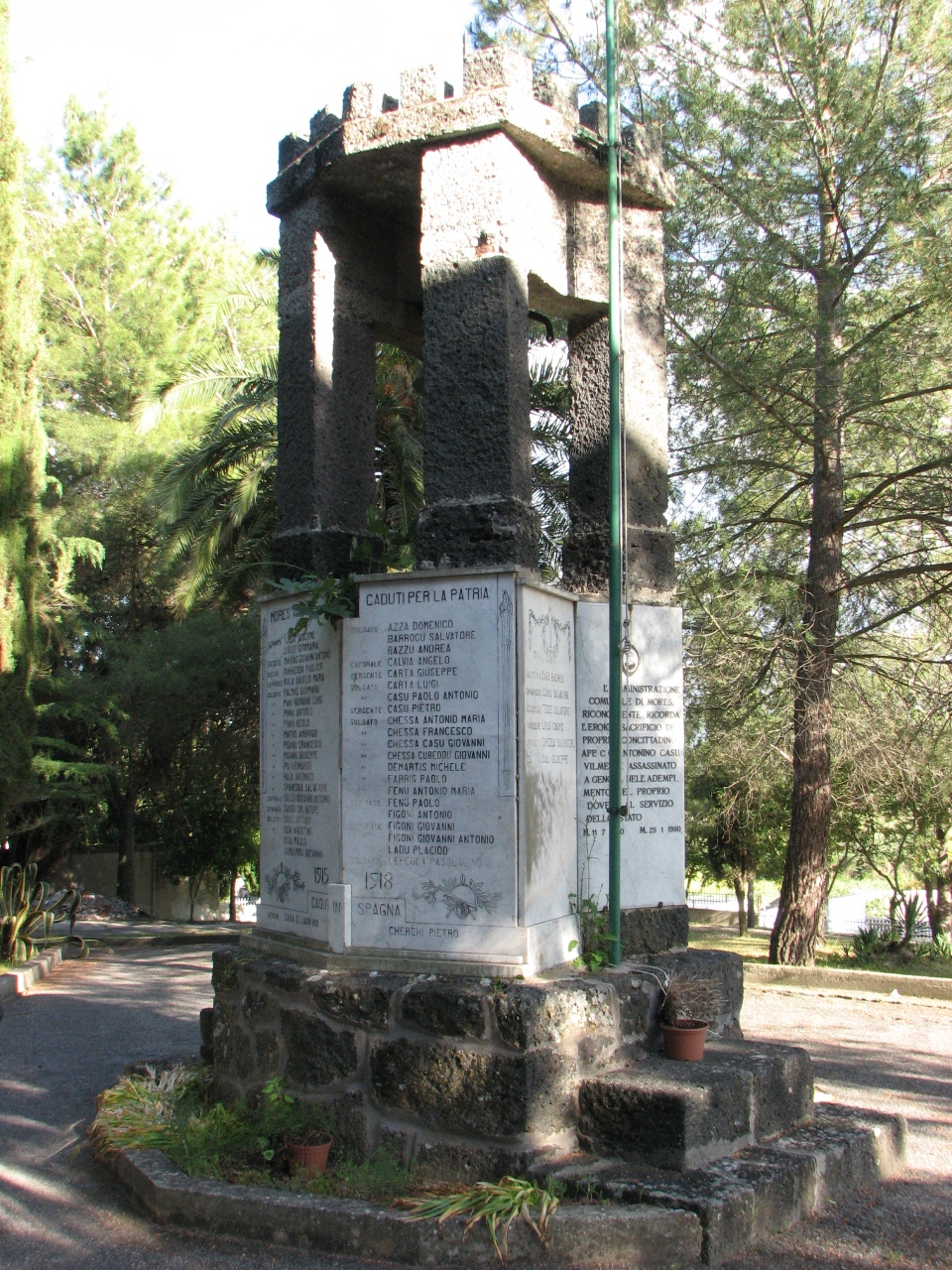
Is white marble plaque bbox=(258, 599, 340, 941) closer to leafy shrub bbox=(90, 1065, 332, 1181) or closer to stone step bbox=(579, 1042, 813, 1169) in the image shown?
leafy shrub bbox=(90, 1065, 332, 1181)

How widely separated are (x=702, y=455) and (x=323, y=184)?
6.45m

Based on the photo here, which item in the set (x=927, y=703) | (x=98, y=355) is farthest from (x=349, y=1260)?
(x=98, y=355)

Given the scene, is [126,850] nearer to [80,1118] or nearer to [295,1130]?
[80,1118]

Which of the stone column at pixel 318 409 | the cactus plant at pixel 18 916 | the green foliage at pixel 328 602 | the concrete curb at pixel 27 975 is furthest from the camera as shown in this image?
the cactus plant at pixel 18 916

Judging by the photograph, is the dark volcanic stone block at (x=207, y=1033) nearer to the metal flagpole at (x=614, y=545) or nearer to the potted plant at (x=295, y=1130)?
the potted plant at (x=295, y=1130)

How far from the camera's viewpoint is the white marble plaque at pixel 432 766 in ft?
13.9

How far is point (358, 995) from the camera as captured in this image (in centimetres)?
419

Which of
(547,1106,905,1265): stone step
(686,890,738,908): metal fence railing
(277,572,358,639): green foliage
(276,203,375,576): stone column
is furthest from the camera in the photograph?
(686,890,738,908): metal fence railing

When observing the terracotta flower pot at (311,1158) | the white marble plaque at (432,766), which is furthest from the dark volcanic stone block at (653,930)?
the terracotta flower pot at (311,1158)

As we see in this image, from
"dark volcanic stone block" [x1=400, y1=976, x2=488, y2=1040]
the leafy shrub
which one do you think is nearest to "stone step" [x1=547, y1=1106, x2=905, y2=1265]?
"dark volcanic stone block" [x1=400, y1=976, x2=488, y2=1040]

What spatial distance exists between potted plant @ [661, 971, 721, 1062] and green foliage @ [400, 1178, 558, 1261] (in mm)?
910

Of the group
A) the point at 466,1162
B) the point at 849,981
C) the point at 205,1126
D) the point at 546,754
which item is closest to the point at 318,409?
the point at 546,754

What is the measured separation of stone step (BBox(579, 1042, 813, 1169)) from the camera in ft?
12.5

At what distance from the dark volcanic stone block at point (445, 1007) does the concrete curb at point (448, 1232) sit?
62 cm
